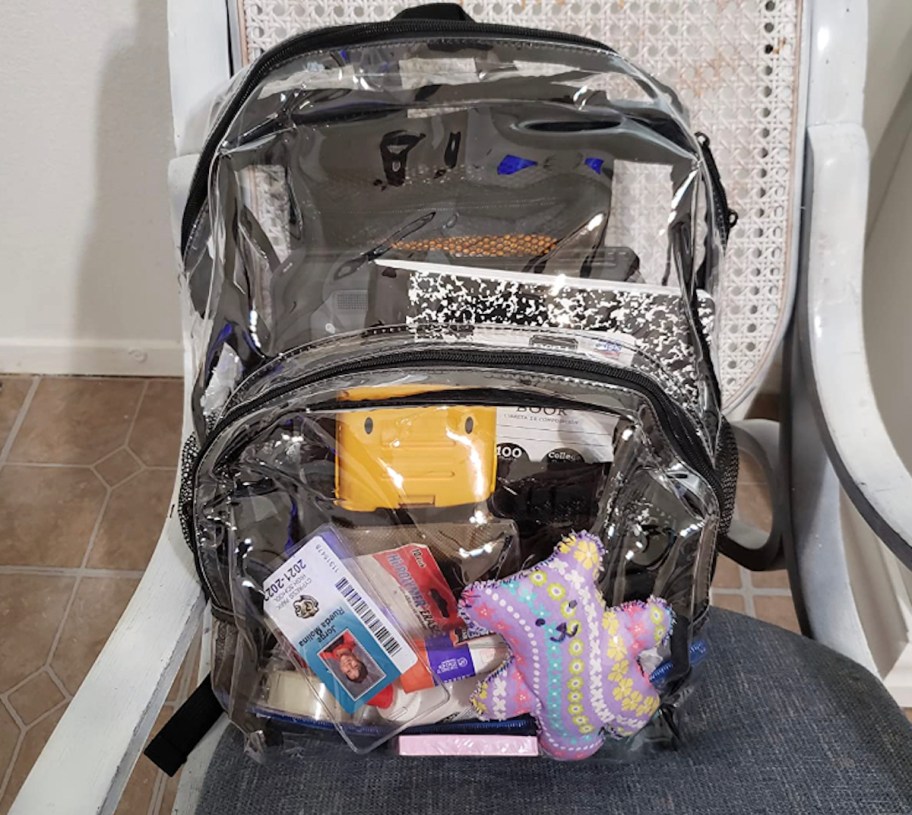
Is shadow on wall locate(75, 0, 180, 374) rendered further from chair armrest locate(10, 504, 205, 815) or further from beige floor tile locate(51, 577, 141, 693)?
chair armrest locate(10, 504, 205, 815)

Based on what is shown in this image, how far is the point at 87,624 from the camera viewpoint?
1.06 m

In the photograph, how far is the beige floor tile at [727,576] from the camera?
A: 111 centimetres

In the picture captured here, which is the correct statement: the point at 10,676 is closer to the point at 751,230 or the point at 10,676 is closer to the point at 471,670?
the point at 471,670

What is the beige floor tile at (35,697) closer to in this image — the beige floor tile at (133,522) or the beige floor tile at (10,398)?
the beige floor tile at (133,522)

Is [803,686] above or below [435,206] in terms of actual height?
below

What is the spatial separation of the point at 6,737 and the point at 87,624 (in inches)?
5.7

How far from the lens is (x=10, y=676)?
3.37 ft

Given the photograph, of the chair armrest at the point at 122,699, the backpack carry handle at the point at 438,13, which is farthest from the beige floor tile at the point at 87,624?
the backpack carry handle at the point at 438,13

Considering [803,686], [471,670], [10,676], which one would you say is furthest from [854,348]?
[10,676]

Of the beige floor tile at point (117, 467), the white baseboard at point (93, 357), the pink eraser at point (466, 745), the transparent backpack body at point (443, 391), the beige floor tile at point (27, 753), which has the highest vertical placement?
the transparent backpack body at point (443, 391)

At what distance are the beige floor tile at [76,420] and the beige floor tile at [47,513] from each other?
0.08 feet

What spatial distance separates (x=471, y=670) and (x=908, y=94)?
770mm

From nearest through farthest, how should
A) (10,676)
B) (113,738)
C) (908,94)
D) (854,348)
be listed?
(113,738), (854,348), (908,94), (10,676)

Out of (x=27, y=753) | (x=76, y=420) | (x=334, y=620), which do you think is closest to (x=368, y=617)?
(x=334, y=620)
